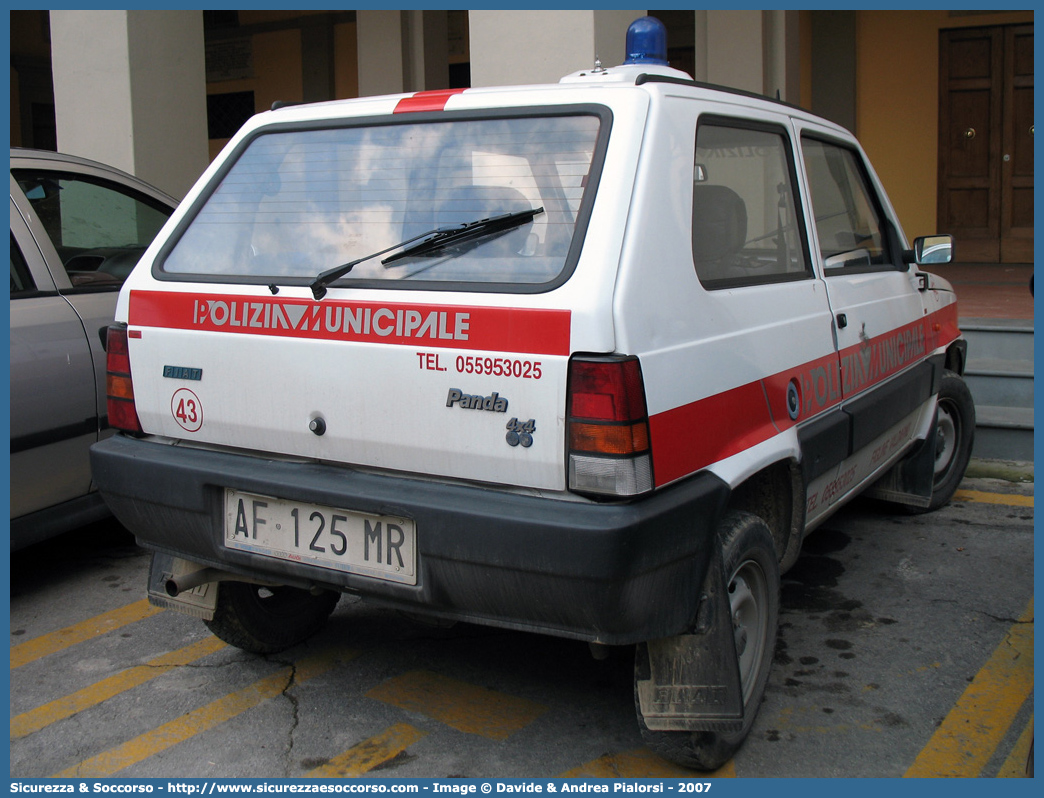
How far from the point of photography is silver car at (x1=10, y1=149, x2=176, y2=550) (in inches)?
142

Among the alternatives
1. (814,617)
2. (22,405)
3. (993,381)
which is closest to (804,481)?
(814,617)

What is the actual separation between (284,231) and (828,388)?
1.73 m

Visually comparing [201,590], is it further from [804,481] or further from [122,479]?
[804,481]

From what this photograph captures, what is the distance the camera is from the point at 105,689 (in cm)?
307

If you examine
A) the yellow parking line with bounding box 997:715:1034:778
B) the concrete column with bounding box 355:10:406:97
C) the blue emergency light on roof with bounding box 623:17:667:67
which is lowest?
the yellow parking line with bounding box 997:715:1034:778

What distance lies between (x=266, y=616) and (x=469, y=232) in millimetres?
1524

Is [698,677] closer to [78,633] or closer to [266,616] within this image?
[266,616]

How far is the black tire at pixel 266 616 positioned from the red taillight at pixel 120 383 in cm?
59

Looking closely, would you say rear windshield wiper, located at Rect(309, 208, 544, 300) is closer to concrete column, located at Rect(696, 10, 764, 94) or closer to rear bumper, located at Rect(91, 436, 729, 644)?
rear bumper, located at Rect(91, 436, 729, 644)

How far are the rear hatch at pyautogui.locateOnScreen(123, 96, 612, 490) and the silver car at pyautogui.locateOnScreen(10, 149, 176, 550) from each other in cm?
108

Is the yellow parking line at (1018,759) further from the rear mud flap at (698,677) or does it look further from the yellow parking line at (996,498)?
the yellow parking line at (996,498)

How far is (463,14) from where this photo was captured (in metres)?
11.7

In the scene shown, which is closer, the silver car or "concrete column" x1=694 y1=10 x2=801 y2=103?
the silver car

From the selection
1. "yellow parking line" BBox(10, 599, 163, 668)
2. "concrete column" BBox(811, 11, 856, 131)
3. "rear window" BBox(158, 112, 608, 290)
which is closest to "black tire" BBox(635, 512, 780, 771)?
"rear window" BBox(158, 112, 608, 290)
